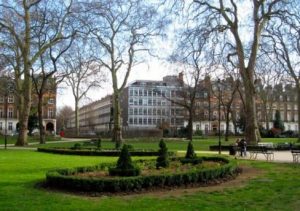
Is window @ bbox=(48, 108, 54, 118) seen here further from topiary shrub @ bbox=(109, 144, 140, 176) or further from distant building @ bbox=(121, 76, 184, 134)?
topiary shrub @ bbox=(109, 144, 140, 176)

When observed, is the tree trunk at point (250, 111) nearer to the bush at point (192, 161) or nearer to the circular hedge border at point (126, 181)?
the bush at point (192, 161)

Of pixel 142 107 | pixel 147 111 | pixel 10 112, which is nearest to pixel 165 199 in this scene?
pixel 10 112

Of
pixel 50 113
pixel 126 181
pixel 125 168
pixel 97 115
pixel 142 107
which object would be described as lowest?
pixel 126 181

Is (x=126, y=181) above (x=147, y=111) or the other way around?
the other way around

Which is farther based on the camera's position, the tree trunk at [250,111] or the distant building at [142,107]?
the distant building at [142,107]

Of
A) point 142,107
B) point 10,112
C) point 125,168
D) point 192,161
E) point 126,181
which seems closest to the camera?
point 126,181

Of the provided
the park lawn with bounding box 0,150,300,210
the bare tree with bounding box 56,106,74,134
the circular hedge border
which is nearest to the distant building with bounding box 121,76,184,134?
the bare tree with bounding box 56,106,74,134

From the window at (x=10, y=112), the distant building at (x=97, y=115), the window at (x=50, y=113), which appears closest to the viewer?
the window at (x=10, y=112)

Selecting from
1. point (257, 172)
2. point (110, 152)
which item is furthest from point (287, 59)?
point (257, 172)

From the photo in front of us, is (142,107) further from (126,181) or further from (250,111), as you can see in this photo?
(126,181)

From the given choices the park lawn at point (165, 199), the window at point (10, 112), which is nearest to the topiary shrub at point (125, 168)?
the park lawn at point (165, 199)

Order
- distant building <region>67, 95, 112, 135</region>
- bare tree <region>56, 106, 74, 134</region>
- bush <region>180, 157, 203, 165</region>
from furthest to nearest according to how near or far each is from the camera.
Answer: distant building <region>67, 95, 112, 135</region>
bare tree <region>56, 106, 74, 134</region>
bush <region>180, 157, 203, 165</region>

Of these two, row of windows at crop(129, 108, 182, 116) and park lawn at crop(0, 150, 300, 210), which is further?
row of windows at crop(129, 108, 182, 116)

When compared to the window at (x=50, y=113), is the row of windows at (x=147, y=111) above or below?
above
